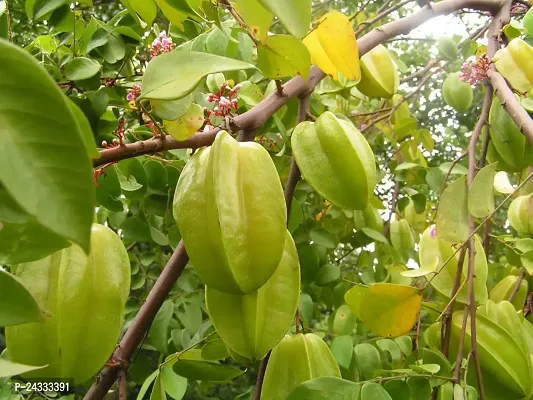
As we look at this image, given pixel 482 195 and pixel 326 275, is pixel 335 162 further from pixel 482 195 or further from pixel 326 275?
pixel 326 275

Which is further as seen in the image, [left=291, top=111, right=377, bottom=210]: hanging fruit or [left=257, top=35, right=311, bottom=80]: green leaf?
[left=291, top=111, right=377, bottom=210]: hanging fruit

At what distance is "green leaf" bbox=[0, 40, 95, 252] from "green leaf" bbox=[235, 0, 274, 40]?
0.25m

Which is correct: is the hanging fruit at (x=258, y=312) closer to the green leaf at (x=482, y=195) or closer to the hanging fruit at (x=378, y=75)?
the green leaf at (x=482, y=195)

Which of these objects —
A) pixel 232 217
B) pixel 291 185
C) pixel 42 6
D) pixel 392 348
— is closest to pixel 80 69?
pixel 42 6

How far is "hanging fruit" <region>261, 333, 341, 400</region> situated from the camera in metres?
0.64

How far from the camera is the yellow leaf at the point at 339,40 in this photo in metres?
0.57

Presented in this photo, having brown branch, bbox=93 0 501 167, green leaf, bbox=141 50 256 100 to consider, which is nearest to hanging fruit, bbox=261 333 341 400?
brown branch, bbox=93 0 501 167

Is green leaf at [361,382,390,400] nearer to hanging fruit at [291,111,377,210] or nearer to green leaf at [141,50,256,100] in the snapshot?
hanging fruit at [291,111,377,210]

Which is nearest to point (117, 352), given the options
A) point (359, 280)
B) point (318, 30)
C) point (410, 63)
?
point (318, 30)

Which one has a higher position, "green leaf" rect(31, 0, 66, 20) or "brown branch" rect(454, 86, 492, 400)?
"green leaf" rect(31, 0, 66, 20)

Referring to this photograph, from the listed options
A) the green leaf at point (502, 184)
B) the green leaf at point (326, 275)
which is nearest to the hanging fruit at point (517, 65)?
the green leaf at point (502, 184)

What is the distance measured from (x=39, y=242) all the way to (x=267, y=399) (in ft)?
1.23

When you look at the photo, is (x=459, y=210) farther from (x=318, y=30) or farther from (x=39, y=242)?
(x=39, y=242)

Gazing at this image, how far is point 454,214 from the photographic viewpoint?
755mm
